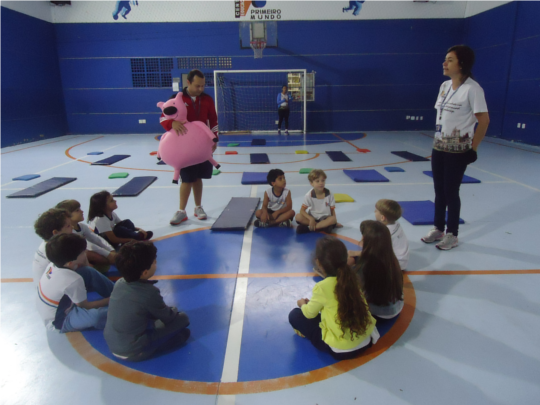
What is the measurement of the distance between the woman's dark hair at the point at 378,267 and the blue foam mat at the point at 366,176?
3.91 m

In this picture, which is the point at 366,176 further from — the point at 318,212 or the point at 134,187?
the point at 134,187

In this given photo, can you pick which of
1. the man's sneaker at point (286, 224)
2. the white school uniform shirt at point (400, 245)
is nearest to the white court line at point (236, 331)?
the man's sneaker at point (286, 224)

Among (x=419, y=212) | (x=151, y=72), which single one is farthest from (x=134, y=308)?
(x=151, y=72)

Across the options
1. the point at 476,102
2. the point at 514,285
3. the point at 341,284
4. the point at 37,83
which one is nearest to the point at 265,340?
the point at 341,284

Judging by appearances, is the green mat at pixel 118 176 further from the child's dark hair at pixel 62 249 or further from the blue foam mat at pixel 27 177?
the child's dark hair at pixel 62 249

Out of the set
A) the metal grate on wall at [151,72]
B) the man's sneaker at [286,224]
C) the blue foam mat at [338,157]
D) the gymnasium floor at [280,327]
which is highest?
the metal grate on wall at [151,72]

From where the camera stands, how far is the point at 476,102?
2951 millimetres

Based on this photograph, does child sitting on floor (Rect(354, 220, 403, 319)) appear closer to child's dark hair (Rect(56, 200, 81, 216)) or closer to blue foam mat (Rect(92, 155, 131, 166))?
child's dark hair (Rect(56, 200, 81, 216))

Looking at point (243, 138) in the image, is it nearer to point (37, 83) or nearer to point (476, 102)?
point (37, 83)

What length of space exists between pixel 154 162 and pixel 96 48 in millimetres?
7606

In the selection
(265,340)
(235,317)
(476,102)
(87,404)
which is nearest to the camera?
(87,404)

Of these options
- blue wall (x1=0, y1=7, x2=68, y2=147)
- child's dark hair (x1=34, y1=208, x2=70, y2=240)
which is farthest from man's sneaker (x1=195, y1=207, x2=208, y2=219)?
blue wall (x1=0, y1=7, x2=68, y2=147)

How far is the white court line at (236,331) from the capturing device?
73.6 inches

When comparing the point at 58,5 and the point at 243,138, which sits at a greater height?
the point at 58,5
